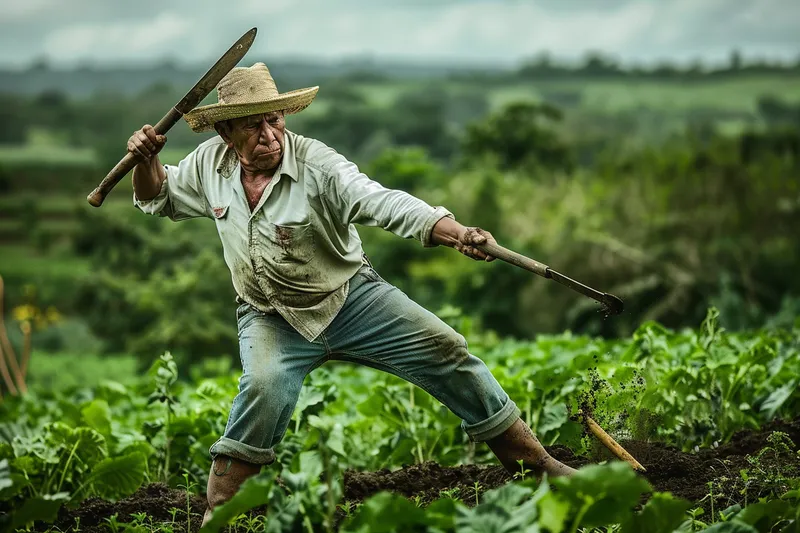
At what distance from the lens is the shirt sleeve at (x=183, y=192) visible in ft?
15.4

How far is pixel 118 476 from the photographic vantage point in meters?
5.16

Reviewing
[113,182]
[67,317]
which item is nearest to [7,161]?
[67,317]

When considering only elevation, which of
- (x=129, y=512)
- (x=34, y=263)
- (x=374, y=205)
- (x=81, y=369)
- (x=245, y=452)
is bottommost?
(x=81, y=369)

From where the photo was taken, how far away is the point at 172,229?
16.0m

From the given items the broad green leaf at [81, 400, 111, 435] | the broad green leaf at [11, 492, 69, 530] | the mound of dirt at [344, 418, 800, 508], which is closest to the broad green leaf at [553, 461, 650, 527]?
the mound of dirt at [344, 418, 800, 508]

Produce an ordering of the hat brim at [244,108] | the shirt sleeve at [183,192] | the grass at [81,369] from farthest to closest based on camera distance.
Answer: the grass at [81,369] < the shirt sleeve at [183,192] < the hat brim at [244,108]

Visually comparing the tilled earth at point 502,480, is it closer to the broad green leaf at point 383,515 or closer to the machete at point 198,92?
the broad green leaf at point 383,515

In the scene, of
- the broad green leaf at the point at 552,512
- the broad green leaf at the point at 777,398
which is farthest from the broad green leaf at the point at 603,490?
the broad green leaf at the point at 777,398

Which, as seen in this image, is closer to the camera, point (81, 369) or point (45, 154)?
point (81, 369)

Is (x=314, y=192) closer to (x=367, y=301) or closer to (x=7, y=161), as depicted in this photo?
(x=367, y=301)

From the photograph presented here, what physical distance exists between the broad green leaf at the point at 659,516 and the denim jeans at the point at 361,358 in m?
1.14

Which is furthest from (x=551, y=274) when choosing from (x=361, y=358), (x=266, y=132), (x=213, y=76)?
(x=213, y=76)

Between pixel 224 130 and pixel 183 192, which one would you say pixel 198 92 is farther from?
pixel 183 192

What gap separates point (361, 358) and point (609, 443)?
1118 millimetres
